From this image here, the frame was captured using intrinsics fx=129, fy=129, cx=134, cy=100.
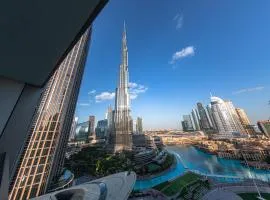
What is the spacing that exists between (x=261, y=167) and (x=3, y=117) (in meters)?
30.8

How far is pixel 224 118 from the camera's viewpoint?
51.2 m

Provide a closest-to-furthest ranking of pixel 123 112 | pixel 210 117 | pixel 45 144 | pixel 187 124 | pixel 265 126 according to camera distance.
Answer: pixel 45 144 → pixel 265 126 → pixel 123 112 → pixel 210 117 → pixel 187 124

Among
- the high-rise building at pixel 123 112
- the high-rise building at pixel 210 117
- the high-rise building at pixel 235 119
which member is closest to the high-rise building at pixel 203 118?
the high-rise building at pixel 210 117

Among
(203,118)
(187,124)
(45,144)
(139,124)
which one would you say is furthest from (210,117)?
(45,144)

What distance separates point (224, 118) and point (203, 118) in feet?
43.8

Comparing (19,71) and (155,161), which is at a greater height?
(19,71)

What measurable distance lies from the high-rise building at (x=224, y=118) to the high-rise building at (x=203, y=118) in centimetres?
788

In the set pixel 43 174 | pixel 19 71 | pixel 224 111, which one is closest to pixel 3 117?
pixel 19 71

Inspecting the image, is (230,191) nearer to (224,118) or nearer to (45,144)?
(45,144)

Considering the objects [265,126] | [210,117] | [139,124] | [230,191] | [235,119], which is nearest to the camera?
[230,191]

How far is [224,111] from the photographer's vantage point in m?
50.3

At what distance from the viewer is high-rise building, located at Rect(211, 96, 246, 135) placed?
48.5 meters

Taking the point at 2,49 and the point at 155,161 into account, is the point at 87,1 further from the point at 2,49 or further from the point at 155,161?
the point at 155,161

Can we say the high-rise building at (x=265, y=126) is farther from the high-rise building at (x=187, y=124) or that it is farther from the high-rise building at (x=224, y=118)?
the high-rise building at (x=187, y=124)
